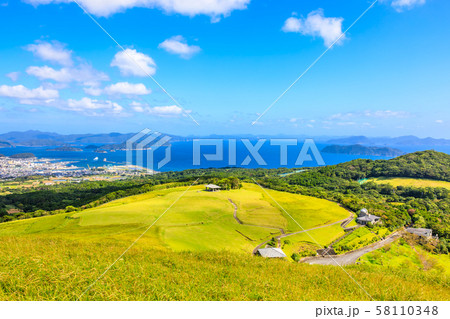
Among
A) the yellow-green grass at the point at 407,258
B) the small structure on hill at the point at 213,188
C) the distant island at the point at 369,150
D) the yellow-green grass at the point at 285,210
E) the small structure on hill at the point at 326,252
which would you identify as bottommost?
the yellow-green grass at the point at 407,258

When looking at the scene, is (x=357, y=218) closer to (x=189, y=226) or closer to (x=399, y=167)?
(x=189, y=226)

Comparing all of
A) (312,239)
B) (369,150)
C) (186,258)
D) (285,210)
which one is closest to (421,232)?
(312,239)

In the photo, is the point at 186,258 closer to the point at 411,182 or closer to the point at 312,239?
the point at 312,239

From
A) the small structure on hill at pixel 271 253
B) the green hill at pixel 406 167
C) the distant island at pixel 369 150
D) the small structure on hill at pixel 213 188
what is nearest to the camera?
the small structure on hill at pixel 271 253

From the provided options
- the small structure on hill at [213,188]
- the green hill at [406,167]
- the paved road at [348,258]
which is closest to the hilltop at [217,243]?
the green hill at [406,167]

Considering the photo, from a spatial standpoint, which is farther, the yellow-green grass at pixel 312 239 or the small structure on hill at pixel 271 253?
the yellow-green grass at pixel 312 239

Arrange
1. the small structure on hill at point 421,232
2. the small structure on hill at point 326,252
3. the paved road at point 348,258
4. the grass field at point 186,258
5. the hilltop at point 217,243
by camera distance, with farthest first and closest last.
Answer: the small structure on hill at point 421,232 < the small structure on hill at point 326,252 < the paved road at point 348,258 < the hilltop at point 217,243 < the grass field at point 186,258

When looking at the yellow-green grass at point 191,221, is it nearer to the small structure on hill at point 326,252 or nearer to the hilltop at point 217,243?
the hilltop at point 217,243
